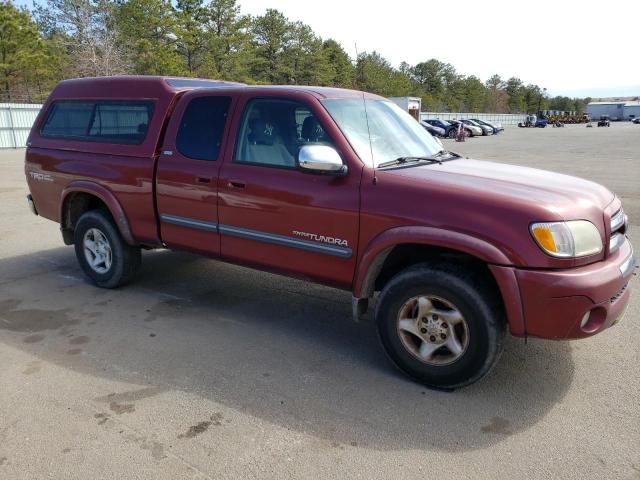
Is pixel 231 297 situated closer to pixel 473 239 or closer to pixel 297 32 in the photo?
pixel 473 239

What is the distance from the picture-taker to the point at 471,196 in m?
3.16

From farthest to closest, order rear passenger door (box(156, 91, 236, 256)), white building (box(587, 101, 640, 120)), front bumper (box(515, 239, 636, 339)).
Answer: white building (box(587, 101, 640, 120)), rear passenger door (box(156, 91, 236, 256)), front bumper (box(515, 239, 636, 339))

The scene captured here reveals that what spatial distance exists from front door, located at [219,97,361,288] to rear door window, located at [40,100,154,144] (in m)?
1.19

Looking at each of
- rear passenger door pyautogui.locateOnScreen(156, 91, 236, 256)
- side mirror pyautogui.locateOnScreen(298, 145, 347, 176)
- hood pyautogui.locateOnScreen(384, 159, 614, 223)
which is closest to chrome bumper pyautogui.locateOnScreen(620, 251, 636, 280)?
hood pyautogui.locateOnScreen(384, 159, 614, 223)

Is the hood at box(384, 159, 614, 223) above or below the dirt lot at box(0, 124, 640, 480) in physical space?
above

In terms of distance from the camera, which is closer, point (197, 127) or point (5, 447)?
point (5, 447)

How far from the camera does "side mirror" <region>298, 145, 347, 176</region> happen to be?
3430 millimetres

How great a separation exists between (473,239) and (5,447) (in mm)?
2821

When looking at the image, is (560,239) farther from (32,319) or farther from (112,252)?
(32,319)

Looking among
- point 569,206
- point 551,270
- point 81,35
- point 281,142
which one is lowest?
point 551,270

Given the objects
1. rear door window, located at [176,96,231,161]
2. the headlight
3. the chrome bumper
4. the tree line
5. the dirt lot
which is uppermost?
the tree line

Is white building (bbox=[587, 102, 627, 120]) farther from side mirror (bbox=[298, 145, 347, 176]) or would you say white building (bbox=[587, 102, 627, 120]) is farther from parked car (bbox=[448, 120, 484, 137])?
side mirror (bbox=[298, 145, 347, 176])

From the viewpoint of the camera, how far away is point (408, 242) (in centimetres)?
330

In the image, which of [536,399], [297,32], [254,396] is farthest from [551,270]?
[297,32]
